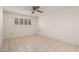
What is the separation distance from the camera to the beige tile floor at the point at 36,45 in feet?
4.40

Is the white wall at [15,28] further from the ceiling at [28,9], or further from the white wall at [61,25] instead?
the white wall at [61,25]

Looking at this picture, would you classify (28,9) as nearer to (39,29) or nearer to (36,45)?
(39,29)

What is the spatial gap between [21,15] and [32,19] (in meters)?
0.24

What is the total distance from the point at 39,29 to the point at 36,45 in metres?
0.36

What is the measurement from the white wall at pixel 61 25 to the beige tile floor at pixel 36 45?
0.40 feet

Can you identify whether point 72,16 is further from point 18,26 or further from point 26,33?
point 18,26

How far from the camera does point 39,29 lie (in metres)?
1.54

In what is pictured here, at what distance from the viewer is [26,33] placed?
1.48 metres

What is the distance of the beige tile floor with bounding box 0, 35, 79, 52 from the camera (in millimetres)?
1342

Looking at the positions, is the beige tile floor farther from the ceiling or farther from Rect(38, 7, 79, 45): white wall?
the ceiling

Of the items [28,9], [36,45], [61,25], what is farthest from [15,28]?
[61,25]

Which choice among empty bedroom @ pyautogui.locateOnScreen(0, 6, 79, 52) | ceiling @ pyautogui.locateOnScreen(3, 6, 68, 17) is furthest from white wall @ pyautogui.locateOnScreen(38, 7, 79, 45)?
ceiling @ pyautogui.locateOnScreen(3, 6, 68, 17)

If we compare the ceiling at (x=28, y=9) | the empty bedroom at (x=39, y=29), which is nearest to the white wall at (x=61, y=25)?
the empty bedroom at (x=39, y=29)

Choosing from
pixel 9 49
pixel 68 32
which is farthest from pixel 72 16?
pixel 9 49
